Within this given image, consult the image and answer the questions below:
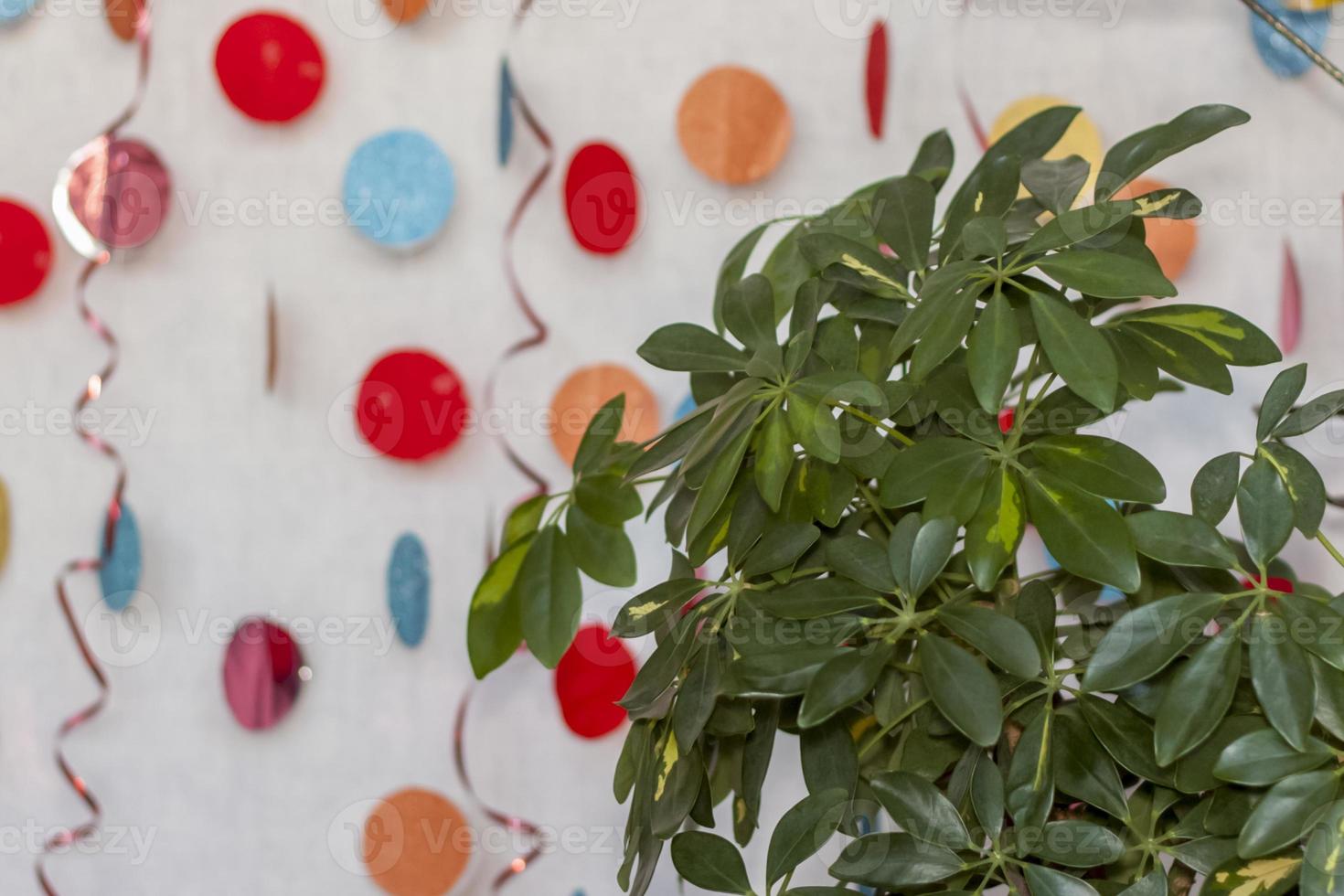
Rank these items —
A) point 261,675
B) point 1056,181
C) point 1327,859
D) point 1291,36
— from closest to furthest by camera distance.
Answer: point 1327,859, point 1056,181, point 1291,36, point 261,675

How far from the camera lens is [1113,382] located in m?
0.57

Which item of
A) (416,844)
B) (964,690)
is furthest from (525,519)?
(416,844)

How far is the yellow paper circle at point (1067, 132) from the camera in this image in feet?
3.97

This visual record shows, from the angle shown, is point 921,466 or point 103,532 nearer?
point 921,466

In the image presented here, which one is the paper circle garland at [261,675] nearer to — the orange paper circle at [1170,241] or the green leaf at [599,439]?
the green leaf at [599,439]

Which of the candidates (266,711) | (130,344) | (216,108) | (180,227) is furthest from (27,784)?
(216,108)

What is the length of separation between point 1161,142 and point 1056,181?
0.09 metres

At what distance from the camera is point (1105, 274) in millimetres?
591

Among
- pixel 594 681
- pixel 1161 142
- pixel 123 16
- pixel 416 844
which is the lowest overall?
pixel 416 844

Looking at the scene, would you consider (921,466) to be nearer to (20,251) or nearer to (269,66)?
(269,66)

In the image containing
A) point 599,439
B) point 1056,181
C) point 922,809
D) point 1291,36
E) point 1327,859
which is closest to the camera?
point 1327,859

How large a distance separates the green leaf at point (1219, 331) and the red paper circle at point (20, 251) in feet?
3.86

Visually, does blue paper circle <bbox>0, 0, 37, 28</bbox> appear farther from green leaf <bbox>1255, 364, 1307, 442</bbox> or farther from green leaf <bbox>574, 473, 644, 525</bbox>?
green leaf <bbox>1255, 364, 1307, 442</bbox>

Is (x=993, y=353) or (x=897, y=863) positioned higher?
(x=993, y=353)
